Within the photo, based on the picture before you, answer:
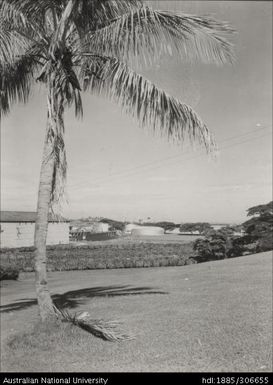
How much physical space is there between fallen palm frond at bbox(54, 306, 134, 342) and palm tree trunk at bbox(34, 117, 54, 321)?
0.30 m

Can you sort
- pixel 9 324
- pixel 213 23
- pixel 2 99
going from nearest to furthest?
pixel 213 23 → pixel 2 99 → pixel 9 324

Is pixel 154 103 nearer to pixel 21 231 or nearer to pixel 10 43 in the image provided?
pixel 10 43

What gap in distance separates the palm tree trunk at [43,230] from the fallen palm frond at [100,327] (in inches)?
12.0

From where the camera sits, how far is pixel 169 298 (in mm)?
12633

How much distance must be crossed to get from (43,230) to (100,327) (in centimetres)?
221

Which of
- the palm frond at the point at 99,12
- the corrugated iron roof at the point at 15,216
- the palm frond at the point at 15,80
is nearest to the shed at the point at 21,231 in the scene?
the corrugated iron roof at the point at 15,216

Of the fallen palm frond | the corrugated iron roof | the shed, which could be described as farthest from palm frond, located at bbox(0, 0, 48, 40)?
the corrugated iron roof

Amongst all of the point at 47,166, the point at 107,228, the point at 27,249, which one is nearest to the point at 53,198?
the point at 47,166

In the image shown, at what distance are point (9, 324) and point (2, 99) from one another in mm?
5465

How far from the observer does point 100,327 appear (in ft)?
26.6

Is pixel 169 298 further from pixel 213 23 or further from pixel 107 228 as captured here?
pixel 107 228

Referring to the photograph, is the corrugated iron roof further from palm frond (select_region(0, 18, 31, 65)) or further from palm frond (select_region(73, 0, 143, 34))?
palm frond (select_region(73, 0, 143, 34))

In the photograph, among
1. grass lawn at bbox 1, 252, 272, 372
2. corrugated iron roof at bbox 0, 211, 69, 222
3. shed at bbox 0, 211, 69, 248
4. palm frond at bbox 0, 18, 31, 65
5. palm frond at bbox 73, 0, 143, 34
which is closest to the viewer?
grass lawn at bbox 1, 252, 272, 372

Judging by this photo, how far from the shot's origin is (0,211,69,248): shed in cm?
5709
